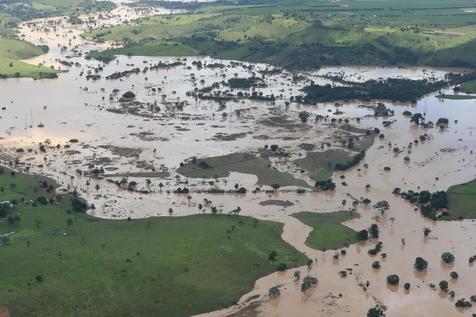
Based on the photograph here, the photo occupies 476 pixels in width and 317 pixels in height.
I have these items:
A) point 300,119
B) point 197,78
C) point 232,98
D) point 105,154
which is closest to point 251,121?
point 300,119

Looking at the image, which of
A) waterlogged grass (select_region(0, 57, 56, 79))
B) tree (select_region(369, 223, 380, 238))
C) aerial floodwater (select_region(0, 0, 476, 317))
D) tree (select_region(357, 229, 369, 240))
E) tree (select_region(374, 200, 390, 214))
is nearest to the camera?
aerial floodwater (select_region(0, 0, 476, 317))

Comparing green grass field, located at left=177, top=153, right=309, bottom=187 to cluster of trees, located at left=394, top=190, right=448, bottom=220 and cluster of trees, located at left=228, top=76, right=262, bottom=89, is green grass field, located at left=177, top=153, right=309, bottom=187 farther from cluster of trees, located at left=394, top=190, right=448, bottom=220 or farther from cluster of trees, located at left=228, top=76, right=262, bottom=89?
cluster of trees, located at left=228, top=76, right=262, bottom=89

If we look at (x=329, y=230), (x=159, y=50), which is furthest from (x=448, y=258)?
(x=159, y=50)

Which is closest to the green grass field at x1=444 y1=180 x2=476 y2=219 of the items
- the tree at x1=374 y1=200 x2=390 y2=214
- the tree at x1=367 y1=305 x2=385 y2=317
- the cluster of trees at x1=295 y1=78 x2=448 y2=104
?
the tree at x1=374 y1=200 x2=390 y2=214

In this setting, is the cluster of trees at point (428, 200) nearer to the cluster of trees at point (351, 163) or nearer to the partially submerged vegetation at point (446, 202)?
the partially submerged vegetation at point (446, 202)

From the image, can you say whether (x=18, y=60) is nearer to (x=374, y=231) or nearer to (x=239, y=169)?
(x=239, y=169)
